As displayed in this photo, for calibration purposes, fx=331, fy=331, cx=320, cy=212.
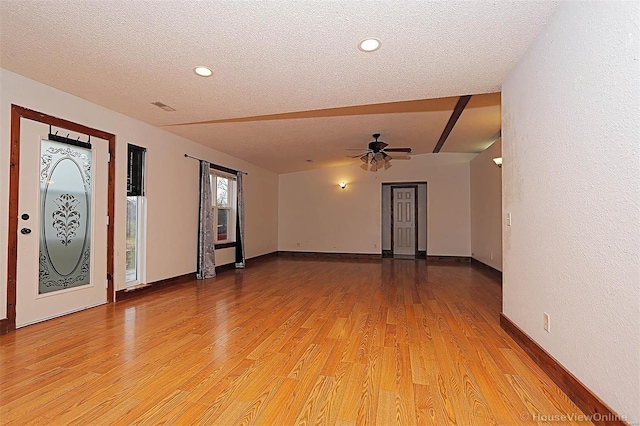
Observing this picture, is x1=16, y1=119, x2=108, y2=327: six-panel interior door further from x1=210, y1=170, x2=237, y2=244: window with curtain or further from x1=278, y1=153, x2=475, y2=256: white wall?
x1=278, y1=153, x2=475, y2=256: white wall

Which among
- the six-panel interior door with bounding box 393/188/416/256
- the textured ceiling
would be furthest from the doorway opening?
the textured ceiling

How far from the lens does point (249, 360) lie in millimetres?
2469

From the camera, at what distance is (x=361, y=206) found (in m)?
9.28

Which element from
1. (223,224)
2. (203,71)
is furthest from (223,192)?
(203,71)

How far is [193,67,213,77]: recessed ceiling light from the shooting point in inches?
114

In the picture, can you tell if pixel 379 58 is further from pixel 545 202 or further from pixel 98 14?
pixel 98 14

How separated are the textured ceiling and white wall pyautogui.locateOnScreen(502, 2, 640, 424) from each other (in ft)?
1.37

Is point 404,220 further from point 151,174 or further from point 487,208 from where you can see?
point 151,174

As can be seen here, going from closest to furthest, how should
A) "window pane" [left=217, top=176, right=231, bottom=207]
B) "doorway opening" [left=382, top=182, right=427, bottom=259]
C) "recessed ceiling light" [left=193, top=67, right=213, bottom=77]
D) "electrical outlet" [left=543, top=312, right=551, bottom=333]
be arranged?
"electrical outlet" [left=543, top=312, right=551, bottom=333] → "recessed ceiling light" [left=193, top=67, right=213, bottom=77] → "window pane" [left=217, top=176, right=231, bottom=207] → "doorway opening" [left=382, top=182, right=427, bottom=259]

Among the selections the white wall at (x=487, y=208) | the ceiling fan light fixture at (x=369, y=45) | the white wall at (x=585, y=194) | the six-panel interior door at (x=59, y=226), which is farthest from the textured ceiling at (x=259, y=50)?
the white wall at (x=487, y=208)

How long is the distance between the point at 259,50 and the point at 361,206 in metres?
6.99

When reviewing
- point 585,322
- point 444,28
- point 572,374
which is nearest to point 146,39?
point 444,28

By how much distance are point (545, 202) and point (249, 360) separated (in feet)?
7.86

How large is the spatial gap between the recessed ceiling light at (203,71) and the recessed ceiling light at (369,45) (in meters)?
1.36
